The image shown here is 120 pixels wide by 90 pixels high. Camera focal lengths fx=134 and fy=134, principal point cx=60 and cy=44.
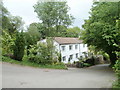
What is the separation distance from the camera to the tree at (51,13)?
25.6 m

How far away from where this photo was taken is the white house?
20.2 metres

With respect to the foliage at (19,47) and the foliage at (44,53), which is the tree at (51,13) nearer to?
the foliage at (44,53)

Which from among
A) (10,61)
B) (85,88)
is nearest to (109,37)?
(85,88)

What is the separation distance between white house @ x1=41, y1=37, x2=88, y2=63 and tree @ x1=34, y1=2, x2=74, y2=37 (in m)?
4.38

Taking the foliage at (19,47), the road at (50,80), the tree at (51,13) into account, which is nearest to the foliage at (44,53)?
the foliage at (19,47)

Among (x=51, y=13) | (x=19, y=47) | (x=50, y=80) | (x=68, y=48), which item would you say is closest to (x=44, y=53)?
(x=19, y=47)

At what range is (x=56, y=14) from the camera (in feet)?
86.3

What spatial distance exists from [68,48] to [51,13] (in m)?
8.10

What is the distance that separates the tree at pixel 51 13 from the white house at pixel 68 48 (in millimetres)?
4376

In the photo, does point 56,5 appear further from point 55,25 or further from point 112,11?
point 112,11

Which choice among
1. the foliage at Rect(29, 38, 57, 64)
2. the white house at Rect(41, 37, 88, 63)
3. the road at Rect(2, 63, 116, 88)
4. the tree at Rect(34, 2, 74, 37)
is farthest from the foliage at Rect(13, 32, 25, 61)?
the tree at Rect(34, 2, 74, 37)

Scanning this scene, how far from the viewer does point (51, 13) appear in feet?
84.5

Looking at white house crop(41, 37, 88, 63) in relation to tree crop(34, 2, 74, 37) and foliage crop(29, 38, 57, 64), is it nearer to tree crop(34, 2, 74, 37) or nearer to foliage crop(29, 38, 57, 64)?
tree crop(34, 2, 74, 37)

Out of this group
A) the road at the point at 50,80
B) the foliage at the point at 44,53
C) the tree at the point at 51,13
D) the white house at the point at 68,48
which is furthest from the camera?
the tree at the point at 51,13
